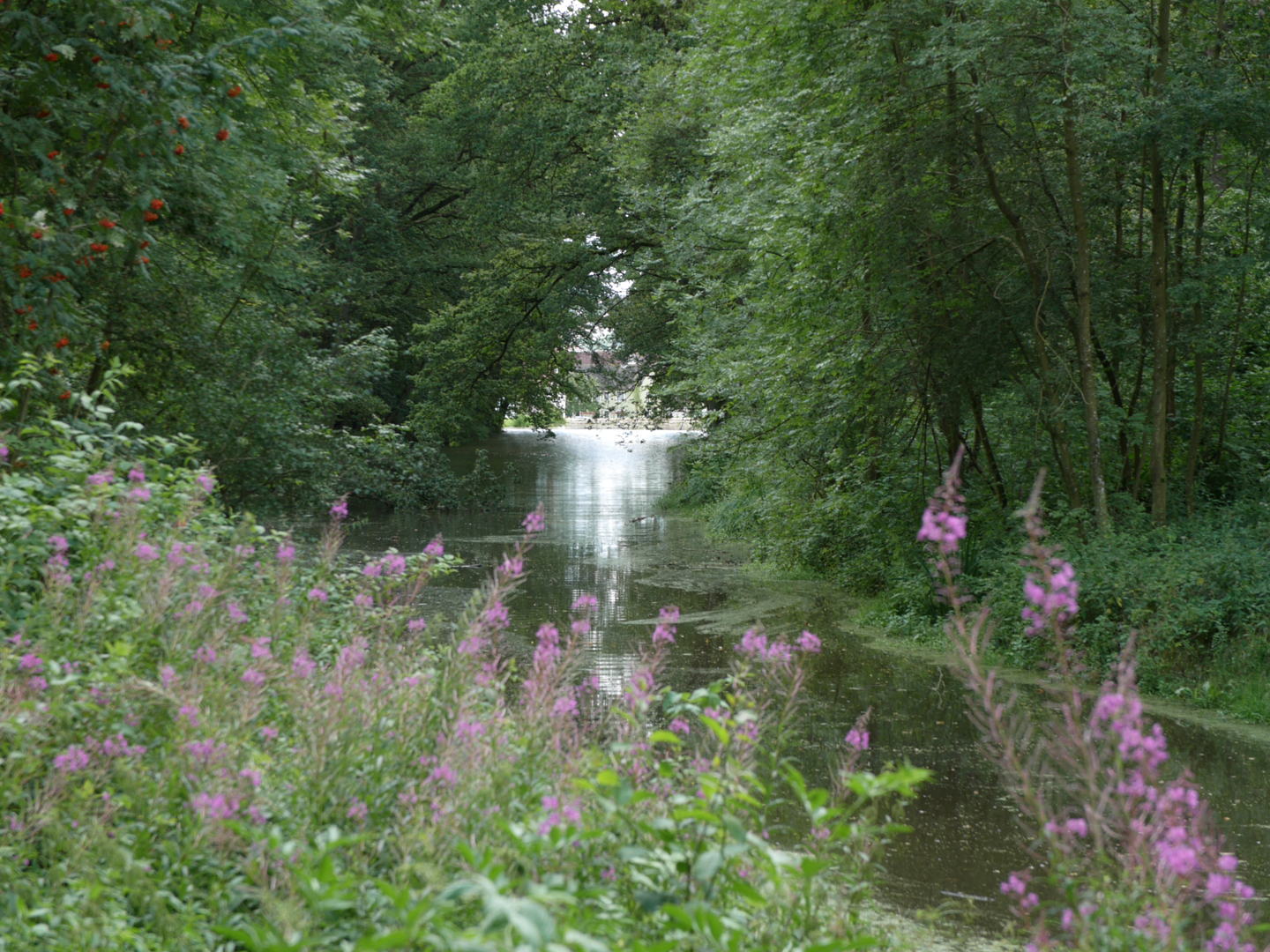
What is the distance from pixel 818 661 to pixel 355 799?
A: 271 inches

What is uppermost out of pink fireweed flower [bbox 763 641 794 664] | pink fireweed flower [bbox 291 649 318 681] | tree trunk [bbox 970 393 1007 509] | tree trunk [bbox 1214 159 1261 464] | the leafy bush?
tree trunk [bbox 1214 159 1261 464]

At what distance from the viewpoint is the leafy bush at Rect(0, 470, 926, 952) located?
7.66ft

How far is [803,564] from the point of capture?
1405 centimetres

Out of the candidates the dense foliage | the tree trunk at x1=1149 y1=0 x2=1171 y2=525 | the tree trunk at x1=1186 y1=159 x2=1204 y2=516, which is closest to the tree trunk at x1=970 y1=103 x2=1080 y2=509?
the dense foliage

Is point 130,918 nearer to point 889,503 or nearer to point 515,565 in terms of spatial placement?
point 515,565

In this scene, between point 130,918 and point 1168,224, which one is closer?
point 130,918

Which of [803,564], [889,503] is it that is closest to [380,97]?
[803,564]

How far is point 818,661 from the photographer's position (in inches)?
364

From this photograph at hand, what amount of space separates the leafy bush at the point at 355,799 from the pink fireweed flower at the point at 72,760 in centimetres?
1

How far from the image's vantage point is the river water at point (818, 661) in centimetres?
519

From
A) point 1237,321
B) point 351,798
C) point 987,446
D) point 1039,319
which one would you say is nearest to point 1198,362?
point 1237,321

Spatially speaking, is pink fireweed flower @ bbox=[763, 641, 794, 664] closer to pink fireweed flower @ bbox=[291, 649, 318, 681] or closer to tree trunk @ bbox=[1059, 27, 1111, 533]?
pink fireweed flower @ bbox=[291, 649, 318, 681]

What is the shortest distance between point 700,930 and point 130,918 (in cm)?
140

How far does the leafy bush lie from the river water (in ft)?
6.65
